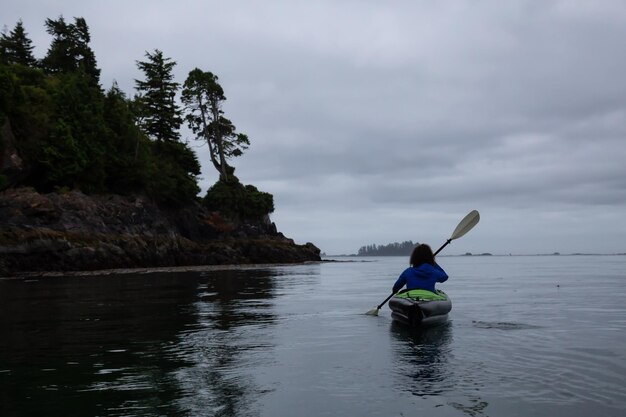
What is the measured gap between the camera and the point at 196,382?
7398mm

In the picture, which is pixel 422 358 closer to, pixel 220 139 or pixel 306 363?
pixel 306 363

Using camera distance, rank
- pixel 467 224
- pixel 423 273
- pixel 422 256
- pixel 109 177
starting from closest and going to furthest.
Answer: pixel 423 273 < pixel 422 256 < pixel 467 224 < pixel 109 177

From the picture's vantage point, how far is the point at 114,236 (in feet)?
169

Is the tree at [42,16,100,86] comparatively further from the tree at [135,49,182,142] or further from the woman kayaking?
the woman kayaking

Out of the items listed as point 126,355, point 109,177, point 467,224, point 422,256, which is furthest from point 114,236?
point 126,355

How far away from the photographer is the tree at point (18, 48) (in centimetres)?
7888

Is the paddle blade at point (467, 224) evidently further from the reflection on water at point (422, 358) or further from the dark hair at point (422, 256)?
the reflection on water at point (422, 358)

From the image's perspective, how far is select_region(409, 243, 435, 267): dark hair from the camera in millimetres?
13102

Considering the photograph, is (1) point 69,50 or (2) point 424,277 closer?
(2) point 424,277

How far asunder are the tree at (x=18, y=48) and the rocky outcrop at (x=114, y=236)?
128 feet

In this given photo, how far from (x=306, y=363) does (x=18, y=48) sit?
300 ft

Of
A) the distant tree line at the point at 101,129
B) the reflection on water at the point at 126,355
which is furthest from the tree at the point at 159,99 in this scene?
the reflection on water at the point at 126,355

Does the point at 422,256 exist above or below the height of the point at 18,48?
below

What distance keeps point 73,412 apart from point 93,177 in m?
57.0
